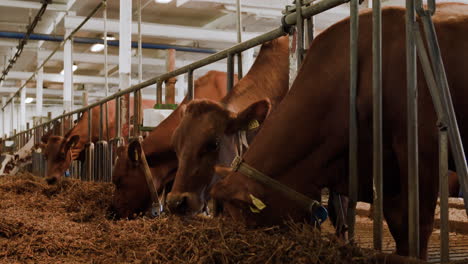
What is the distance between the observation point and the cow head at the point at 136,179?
16.8 feet

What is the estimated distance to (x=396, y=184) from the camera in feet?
8.73

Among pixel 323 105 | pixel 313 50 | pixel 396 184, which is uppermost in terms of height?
pixel 313 50

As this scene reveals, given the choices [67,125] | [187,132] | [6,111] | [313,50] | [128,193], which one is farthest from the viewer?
[6,111]

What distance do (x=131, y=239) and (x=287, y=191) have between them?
1.36 metres

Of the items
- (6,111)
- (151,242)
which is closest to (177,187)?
(151,242)

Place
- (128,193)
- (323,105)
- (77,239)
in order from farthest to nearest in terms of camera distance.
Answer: (128,193) < (77,239) < (323,105)

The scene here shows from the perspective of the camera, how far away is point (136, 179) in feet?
17.2

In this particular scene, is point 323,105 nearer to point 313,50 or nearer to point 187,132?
point 313,50

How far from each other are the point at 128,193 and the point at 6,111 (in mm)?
26929

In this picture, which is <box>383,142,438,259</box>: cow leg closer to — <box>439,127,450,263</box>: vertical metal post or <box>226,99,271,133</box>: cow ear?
<box>439,127,450,263</box>: vertical metal post

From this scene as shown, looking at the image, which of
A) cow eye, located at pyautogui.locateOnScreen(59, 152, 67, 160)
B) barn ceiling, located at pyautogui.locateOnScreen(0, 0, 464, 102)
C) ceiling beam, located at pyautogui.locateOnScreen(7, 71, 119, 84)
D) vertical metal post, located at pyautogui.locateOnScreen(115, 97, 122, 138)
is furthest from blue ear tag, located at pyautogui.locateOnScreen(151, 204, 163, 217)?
ceiling beam, located at pyautogui.locateOnScreen(7, 71, 119, 84)

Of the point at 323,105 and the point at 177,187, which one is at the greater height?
the point at 323,105

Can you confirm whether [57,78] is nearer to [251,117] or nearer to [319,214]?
[251,117]

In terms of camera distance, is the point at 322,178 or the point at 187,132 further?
the point at 187,132
